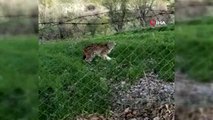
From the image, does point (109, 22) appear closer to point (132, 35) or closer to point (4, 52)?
point (132, 35)

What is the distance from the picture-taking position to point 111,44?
→ 4.06m

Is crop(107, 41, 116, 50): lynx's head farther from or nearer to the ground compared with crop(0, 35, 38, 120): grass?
farther from the ground

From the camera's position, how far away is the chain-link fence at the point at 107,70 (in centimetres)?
402

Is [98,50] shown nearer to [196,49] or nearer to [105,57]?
[105,57]

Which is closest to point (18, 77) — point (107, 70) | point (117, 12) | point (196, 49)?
point (107, 70)

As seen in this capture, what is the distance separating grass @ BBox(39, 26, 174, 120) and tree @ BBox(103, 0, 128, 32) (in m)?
0.07

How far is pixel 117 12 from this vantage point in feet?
13.4

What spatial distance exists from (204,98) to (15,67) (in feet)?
4.59

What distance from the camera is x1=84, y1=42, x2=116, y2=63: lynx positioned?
4.01 meters

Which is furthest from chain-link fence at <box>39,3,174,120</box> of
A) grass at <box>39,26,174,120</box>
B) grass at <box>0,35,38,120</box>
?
grass at <box>0,35,38,120</box>

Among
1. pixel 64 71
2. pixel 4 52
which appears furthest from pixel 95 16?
pixel 4 52

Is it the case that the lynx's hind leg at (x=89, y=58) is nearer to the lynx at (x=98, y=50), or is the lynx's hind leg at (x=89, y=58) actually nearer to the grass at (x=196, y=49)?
the lynx at (x=98, y=50)

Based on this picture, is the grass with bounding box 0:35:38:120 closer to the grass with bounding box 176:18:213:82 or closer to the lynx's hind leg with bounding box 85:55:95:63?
the lynx's hind leg with bounding box 85:55:95:63

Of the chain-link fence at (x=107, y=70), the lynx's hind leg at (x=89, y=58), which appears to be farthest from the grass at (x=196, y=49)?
the lynx's hind leg at (x=89, y=58)
